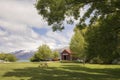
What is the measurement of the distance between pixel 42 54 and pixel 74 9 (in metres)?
84.1

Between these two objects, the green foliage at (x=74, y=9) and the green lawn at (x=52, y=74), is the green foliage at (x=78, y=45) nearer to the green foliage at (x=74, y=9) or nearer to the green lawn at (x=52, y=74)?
the green lawn at (x=52, y=74)

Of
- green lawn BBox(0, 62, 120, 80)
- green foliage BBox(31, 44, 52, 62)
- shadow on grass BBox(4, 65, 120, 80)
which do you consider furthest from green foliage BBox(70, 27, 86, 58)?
shadow on grass BBox(4, 65, 120, 80)

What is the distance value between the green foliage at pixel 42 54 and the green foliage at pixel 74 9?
78.1 metres

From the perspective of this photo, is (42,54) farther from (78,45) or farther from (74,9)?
(74,9)

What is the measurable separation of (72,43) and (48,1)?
54262 mm

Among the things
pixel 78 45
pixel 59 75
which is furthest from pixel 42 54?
pixel 59 75

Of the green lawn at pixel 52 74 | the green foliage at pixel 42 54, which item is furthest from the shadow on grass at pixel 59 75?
the green foliage at pixel 42 54

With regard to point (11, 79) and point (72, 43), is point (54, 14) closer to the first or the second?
point (11, 79)

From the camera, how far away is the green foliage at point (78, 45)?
8201cm

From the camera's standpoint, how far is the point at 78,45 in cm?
8475

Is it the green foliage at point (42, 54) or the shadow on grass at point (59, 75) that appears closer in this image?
the shadow on grass at point (59, 75)

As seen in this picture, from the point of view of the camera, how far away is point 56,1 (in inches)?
1259

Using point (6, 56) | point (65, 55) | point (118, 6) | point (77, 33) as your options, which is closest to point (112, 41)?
point (118, 6)

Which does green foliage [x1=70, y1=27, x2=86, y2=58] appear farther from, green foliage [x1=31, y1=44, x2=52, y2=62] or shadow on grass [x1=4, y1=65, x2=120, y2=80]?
shadow on grass [x1=4, y1=65, x2=120, y2=80]
